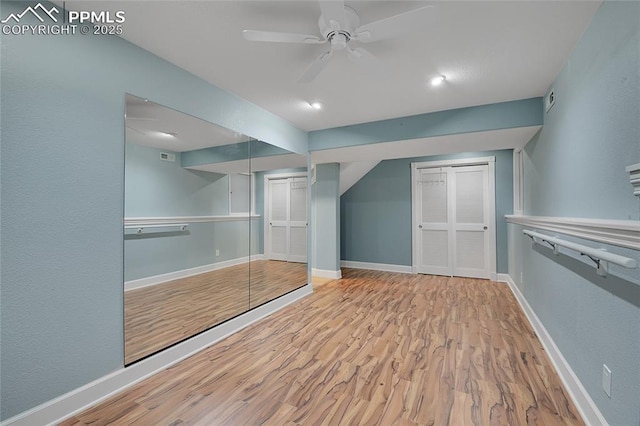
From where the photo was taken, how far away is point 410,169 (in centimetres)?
528

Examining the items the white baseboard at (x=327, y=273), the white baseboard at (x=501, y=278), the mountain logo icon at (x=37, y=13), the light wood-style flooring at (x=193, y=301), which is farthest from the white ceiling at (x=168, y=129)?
the white baseboard at (x=501, y=278)

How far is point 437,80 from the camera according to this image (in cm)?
245

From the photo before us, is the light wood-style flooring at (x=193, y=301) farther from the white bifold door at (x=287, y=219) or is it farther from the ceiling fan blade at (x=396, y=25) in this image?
the ceiling fan blade at (x=396, y=25)

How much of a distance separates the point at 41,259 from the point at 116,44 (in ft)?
4.69

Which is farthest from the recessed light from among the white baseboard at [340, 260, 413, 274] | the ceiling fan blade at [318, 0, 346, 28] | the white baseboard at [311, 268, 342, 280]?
the white baseboard at [340, 260, 413, 274]

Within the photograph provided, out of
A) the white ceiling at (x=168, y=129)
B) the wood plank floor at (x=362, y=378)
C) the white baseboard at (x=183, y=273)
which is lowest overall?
the wood plank floor at (x=362, y=378)

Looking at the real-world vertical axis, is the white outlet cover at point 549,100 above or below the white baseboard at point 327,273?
above

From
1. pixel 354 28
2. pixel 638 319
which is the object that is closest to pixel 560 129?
pixel 638 319

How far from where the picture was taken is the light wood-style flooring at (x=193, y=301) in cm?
199

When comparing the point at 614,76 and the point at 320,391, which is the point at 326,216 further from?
the point at 614,76

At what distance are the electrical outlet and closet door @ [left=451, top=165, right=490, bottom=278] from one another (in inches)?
143

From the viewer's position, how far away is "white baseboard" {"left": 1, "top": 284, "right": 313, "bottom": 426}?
1466 mm

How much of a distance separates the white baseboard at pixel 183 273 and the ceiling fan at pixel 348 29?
181cm

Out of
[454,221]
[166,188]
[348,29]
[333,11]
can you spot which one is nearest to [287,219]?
[166,188]
